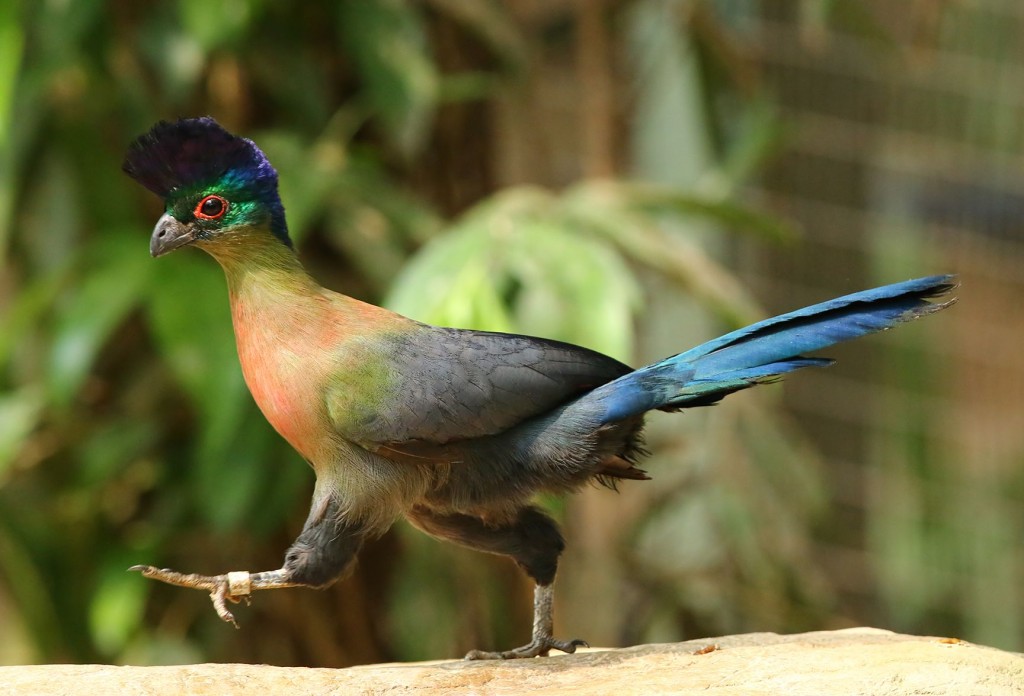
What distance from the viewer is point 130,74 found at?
197 inches

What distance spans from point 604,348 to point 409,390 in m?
1.06

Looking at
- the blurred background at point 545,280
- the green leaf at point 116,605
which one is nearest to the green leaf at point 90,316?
the blurred background at point 545,280

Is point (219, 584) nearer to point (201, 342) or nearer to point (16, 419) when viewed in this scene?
point (201, 342)

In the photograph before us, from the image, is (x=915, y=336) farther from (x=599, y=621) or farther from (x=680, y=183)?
(x=599, y=621)

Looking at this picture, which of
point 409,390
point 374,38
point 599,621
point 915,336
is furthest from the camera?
point 915,336

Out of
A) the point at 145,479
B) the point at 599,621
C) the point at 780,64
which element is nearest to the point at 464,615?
the point at 599,621

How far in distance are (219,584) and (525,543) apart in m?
0.77

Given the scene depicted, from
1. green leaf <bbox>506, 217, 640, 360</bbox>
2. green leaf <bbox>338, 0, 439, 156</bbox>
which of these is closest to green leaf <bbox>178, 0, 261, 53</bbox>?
green leaf <bbox>338, 0, 439, 156</bbox>

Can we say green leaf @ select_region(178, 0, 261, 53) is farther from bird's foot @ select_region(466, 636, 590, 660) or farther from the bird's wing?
bird's foot @ select_region(466, 636, 590, 660)

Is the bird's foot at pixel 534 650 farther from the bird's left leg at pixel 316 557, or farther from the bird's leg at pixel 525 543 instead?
the bird's left leg at pixel 316 557

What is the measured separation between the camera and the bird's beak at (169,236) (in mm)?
2953

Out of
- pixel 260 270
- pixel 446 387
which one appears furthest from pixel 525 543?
pixel 260 270

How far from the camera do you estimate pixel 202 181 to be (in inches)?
116

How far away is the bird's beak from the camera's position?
295 cm
